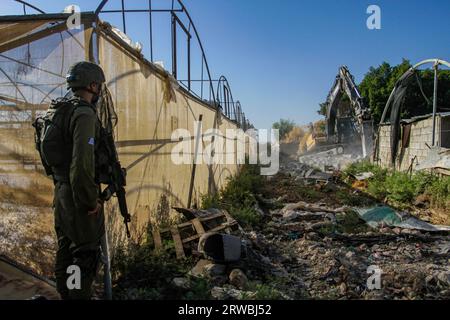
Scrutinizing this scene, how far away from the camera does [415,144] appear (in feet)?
34.9

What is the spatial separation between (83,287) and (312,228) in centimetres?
417

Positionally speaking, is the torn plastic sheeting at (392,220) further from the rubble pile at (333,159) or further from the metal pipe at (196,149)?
the rubble pile at (333,159)

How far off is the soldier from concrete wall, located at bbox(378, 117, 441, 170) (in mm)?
9567

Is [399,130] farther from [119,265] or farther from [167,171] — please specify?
[119,265]

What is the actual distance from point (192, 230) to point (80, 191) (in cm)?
242

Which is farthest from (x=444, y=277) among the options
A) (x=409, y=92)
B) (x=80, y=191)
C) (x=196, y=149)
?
(x=409, y=92)

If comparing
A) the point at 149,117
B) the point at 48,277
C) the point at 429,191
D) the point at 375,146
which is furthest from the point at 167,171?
the point at 375,146

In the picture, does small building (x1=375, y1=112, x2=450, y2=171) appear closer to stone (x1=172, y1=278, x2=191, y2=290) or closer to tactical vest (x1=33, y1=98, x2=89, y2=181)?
stone (x1=172, y1=278, x2=191, y2=290)

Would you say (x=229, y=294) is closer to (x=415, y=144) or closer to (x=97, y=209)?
(x=97, y=209)

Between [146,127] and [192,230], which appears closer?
[146,127]

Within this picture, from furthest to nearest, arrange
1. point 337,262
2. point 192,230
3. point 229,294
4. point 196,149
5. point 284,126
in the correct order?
point 284,126
point 196,149
point 192,230
point 337,262
point 229,294

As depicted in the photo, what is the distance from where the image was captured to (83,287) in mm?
2314

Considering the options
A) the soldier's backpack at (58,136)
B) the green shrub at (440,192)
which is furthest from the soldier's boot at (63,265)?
the green shrub at (440,192)

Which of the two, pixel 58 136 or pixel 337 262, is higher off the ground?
pixel 58 136
